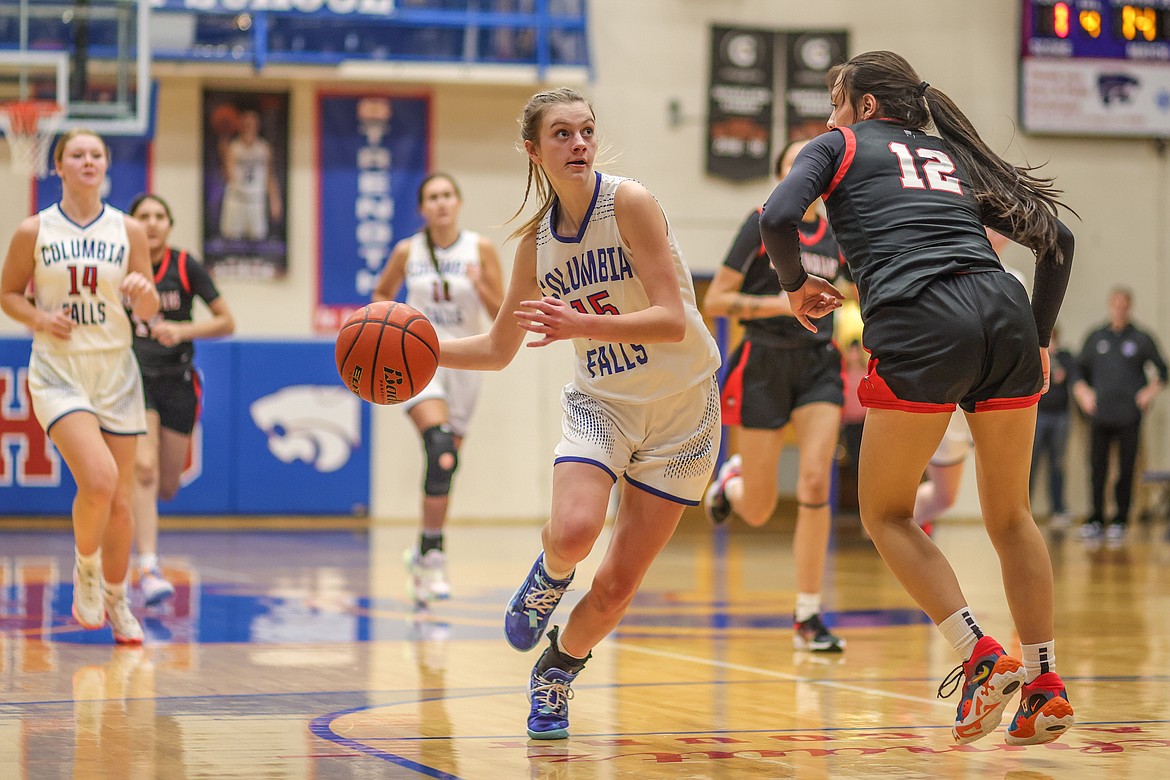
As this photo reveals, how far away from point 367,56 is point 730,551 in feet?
19.9

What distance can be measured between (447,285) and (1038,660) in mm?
4834

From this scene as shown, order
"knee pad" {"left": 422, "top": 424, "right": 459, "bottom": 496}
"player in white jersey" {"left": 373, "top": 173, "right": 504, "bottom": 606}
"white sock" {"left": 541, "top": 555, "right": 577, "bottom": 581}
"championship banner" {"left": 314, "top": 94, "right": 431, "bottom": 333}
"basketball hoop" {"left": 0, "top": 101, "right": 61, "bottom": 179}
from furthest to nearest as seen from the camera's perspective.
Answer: "championship banner" {"left": 314, "top": 94, "right": 431, "bottom": 333} → "basketball hoop" {"left": 0, "top": 101, "right": 61, "bottom": 179} → "player in white jersey" {"left": 373, "top": 173, "right": 504, "bottom": 606} → "knee pad" {"left": 422, "top": 424, "right": 459, "bottom": 496} → "white sock" {"left": 541, "top": 555, "right": 577, "bottom": 581}

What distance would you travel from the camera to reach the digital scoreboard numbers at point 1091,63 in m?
16.0

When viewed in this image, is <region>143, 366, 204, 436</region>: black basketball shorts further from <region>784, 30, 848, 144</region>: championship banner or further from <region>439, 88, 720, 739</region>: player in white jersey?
<region>784, 30, 848, 144</region>: championship banner

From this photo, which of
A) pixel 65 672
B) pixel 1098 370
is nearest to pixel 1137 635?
pixel 65 672

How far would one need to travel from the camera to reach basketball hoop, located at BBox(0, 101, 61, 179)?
12.3 metres

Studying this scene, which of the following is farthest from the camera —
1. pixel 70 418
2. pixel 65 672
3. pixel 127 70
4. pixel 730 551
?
pixel 127 70

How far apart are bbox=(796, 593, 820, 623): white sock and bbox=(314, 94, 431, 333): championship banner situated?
926 centimetres

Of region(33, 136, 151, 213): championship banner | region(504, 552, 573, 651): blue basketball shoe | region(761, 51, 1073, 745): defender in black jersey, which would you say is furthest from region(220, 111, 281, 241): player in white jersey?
region(761, 51, 1073, 745): defender in black jersey

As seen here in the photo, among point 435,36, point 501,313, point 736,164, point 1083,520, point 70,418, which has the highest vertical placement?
point 435,36

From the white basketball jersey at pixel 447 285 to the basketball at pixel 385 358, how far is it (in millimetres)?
3932

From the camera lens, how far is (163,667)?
5715 millimetres

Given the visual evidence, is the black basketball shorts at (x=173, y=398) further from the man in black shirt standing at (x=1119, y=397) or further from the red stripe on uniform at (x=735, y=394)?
the man in black shirt standing at (x=1119, y=397)

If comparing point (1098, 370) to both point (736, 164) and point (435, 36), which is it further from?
point (435, 36)
